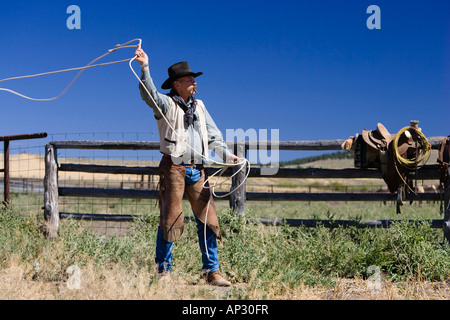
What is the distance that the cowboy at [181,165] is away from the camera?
459cm

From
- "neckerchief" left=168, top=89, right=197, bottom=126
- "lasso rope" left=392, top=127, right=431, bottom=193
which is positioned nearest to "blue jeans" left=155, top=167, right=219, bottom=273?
"neckerchief" left=168, top=89, right=197, bottom=126

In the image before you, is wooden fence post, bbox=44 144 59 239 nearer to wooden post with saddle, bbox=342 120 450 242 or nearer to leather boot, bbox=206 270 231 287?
leather boot, bbox=206 270 231 287

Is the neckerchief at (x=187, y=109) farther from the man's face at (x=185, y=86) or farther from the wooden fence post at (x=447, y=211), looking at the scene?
the wooden fence post at (x=447, y=211)

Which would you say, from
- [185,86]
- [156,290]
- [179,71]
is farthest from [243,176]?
[156,290]

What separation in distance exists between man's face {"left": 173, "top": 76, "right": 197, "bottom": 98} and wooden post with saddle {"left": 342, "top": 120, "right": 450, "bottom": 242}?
287 centimetres

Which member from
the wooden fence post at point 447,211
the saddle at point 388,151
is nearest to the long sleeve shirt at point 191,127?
the saddle at point 388,151

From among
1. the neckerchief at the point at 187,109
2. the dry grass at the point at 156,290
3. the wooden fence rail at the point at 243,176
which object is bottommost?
the dry grass at the point at 156,290

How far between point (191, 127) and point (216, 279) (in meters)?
1.54

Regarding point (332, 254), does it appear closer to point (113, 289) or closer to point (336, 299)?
point (336, 299)

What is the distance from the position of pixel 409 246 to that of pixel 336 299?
163cm

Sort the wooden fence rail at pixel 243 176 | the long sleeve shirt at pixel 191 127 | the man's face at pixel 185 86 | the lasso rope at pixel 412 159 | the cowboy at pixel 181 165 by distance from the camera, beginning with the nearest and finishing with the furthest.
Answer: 1. the long sleeve shirt at pixel 191 127
2. the cowboy at pixel 181 165
3. the man's face at pixel 185 86
4. the lasso rope at pixel 412 159
5. the wooden fence rail at pixel 243 176

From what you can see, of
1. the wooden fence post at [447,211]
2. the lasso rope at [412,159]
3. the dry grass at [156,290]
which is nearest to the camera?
the dry grass at [156,290]

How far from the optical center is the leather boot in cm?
459

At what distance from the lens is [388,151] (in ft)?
20.8
